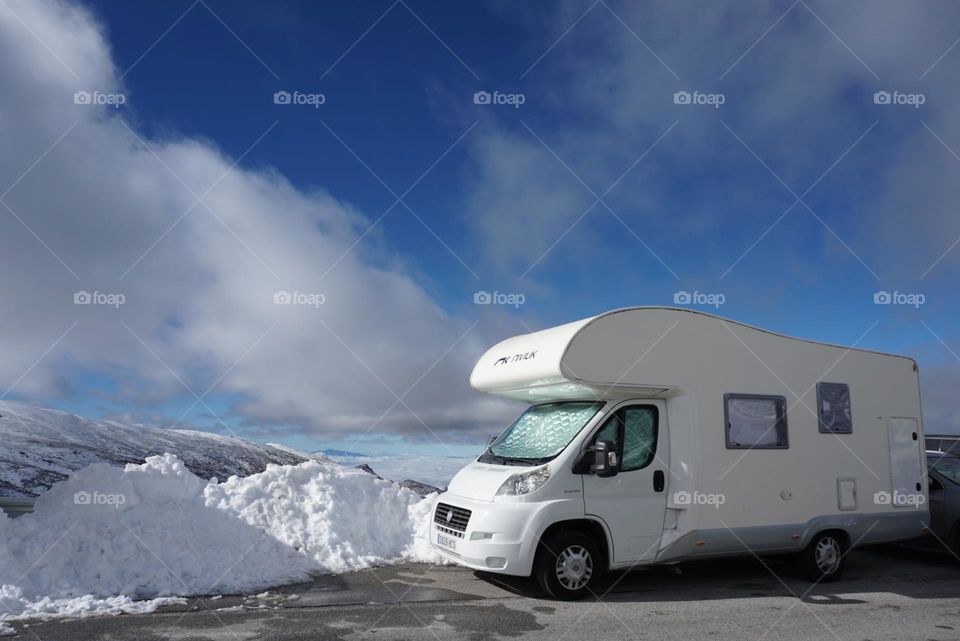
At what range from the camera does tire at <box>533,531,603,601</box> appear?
8188mm

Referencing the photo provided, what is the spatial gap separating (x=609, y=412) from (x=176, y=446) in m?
13.2

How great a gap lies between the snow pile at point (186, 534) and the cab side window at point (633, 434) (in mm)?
3770

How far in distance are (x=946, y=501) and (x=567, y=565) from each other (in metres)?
7.32

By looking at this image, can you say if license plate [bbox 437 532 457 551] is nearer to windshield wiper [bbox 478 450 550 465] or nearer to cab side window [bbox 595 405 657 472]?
windshield wiper [bbox 478 450 550 465]

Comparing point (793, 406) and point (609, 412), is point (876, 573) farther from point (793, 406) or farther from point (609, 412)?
point (609, 412)

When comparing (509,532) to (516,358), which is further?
(516,358)

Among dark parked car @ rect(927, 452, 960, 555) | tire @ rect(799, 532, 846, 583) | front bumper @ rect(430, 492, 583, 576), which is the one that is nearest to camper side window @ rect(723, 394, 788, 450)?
tire @ rect(799, 532, 846, 583)

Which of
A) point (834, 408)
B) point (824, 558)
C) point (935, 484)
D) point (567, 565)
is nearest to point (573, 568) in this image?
point (567, 565)

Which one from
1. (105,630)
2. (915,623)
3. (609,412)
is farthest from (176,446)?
(915,623)

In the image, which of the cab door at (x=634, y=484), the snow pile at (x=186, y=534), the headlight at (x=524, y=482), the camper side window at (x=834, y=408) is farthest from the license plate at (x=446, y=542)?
the camper side window at (x=834, y=408)

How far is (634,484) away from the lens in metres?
8.81

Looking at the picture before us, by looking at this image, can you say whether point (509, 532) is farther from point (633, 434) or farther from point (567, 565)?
point (633, 434)

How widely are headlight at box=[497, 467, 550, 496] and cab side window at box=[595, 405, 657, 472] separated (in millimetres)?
851

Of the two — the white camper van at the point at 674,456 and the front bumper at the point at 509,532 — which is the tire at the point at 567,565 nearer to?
the white camper van at the point at 674,456
